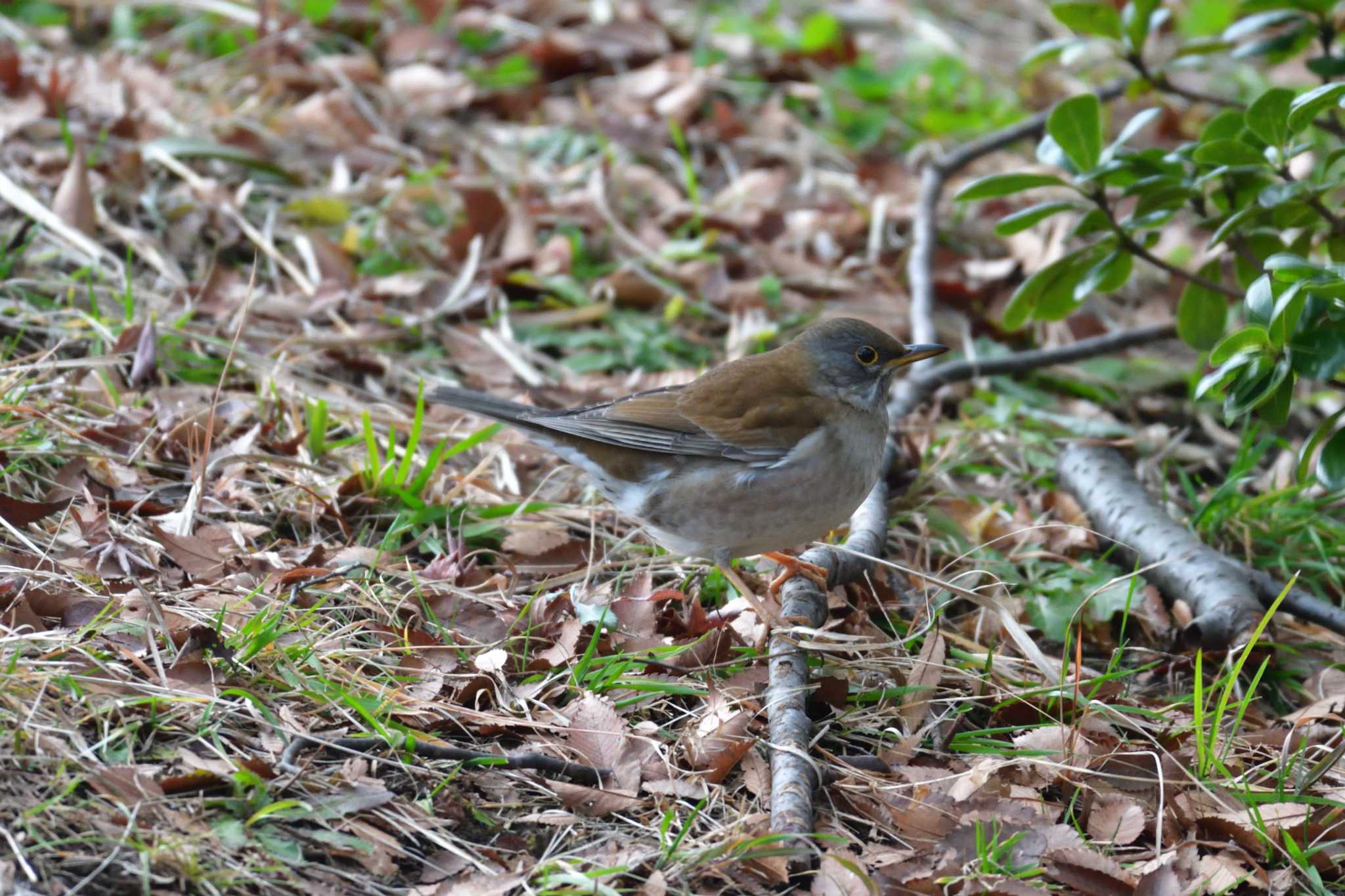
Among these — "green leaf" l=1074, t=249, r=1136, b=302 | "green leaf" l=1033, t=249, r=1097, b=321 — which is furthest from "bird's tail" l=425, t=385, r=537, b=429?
"green leaf" l=1074, t=249, r=1136, b=302

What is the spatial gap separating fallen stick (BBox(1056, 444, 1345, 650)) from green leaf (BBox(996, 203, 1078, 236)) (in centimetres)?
120

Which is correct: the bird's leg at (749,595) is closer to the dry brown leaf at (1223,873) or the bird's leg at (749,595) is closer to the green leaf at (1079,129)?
the dry brown leaf at (1223,873)

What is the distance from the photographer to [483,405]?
4809 mm

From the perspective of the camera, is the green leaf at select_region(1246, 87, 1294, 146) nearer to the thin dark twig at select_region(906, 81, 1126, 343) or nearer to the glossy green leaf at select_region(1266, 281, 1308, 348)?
the glossy green leaf at select_region(1266, 281, 1308, 348)

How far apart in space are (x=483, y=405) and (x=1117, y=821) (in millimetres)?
2645

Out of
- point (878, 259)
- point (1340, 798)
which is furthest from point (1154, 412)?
point (1340, 798)

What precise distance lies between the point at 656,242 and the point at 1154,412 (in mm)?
2934

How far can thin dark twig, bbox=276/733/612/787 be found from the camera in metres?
3.38

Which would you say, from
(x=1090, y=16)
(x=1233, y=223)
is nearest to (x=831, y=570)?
(x=1233, y=223)

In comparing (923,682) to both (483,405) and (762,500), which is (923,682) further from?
(483,405)

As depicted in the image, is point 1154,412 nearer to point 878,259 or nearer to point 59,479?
point 878,259

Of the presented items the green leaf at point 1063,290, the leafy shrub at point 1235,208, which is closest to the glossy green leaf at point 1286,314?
the leafy shrub at point 1235,208

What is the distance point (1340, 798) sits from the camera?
376 cm

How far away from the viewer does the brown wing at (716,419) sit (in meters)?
4.87
